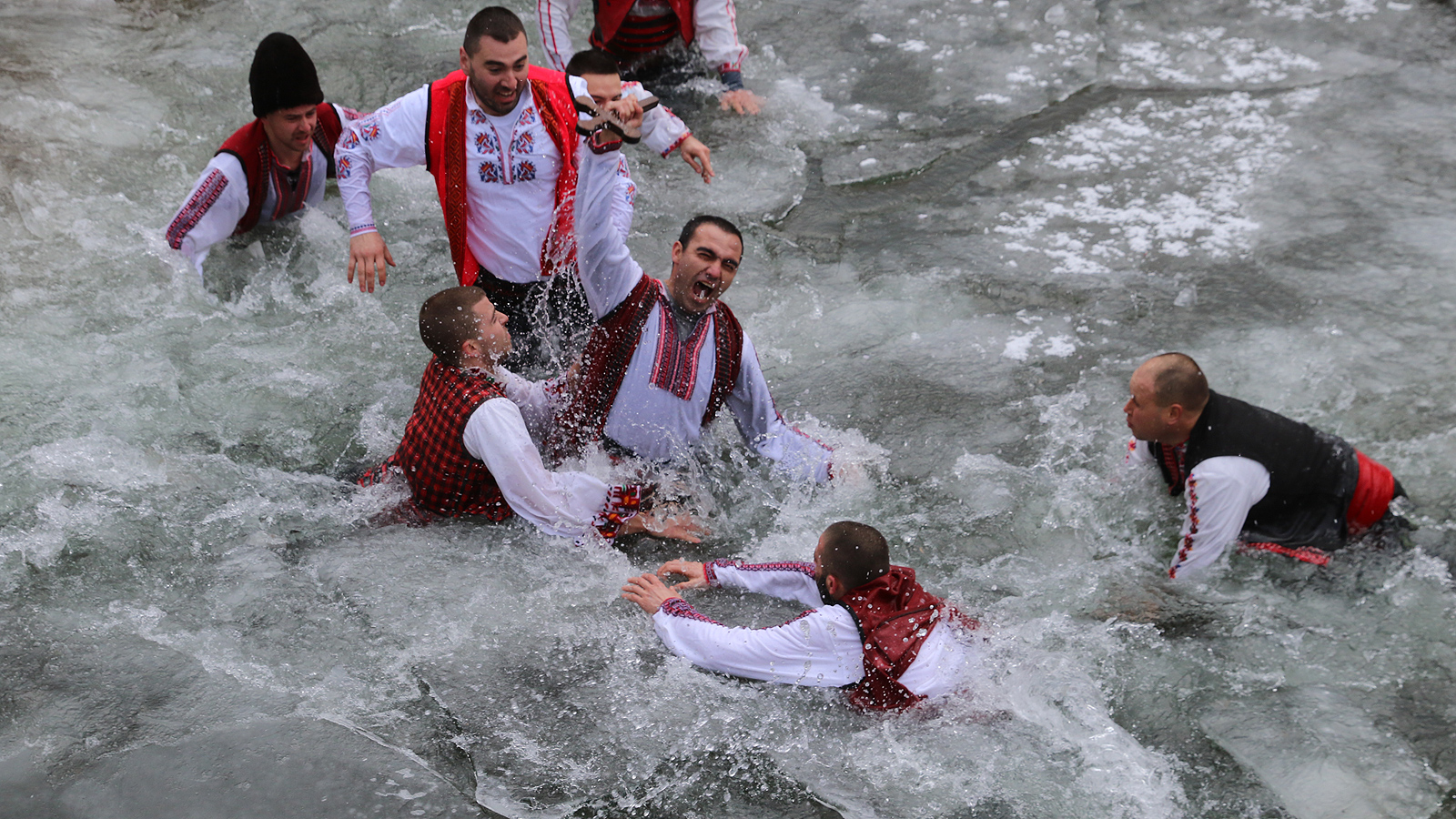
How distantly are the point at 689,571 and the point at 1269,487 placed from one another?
65.6 inches

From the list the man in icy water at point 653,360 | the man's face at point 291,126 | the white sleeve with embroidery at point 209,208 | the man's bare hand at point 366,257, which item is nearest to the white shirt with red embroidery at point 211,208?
the white sleeve with embroidery at point 209,208

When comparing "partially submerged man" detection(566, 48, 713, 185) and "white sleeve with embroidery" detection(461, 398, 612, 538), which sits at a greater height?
"partially submerged man" detection(566, 48, 713, 185)

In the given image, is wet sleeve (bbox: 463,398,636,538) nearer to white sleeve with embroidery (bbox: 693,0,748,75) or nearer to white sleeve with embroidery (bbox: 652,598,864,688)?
white sleeve with embroidery (bbox: 652,598,864,688)

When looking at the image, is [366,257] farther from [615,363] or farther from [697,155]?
[697,155]

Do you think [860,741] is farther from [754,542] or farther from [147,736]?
[147,736]

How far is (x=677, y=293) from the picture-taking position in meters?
3.16

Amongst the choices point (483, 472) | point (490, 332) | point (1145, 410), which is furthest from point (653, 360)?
point (1145, 410)

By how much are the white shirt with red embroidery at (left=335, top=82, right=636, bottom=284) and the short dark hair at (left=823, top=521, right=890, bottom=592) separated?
1.31 metres

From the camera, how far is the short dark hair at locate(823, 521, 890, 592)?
272 centimetres

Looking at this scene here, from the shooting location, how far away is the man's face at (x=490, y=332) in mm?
3055

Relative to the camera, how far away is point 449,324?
9.82 ft

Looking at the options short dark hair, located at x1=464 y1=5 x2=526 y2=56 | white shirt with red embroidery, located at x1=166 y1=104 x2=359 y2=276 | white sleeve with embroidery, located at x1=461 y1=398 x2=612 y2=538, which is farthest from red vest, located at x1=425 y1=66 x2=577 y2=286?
white shirt with red embroidery, located at x1=166 y1=104 x2=359 y2=276

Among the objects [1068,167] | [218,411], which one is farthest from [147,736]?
[1068,167]

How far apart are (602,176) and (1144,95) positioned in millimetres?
3761
